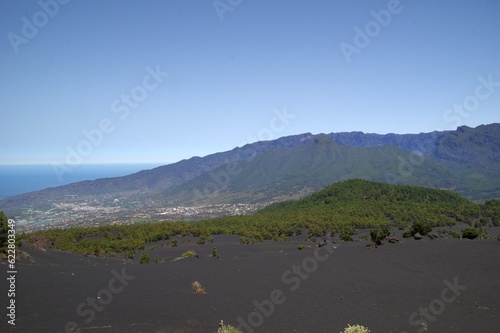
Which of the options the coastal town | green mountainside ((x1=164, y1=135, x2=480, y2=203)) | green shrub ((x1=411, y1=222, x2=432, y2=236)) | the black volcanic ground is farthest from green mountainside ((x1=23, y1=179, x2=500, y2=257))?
green mountainside ((x1=164, y1=135, x2=480, y2=203))

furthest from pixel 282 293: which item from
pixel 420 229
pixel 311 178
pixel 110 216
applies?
pixel 311 178

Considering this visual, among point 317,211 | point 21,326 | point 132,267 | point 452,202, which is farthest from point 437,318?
point 452,202

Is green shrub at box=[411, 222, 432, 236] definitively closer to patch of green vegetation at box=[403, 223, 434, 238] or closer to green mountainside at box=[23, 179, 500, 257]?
patch of green vegetation at box=[403, 223, 434, 238]

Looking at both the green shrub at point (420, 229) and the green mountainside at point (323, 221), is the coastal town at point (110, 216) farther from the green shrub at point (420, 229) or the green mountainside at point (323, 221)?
the green shrub at point (420, 229)

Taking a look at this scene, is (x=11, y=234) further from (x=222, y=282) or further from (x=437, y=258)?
(x=437, y=258)

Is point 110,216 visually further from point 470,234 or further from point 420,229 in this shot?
point 470,234

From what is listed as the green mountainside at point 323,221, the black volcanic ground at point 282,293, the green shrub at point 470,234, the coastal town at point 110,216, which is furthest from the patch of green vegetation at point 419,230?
the coastal town at point 110,216
